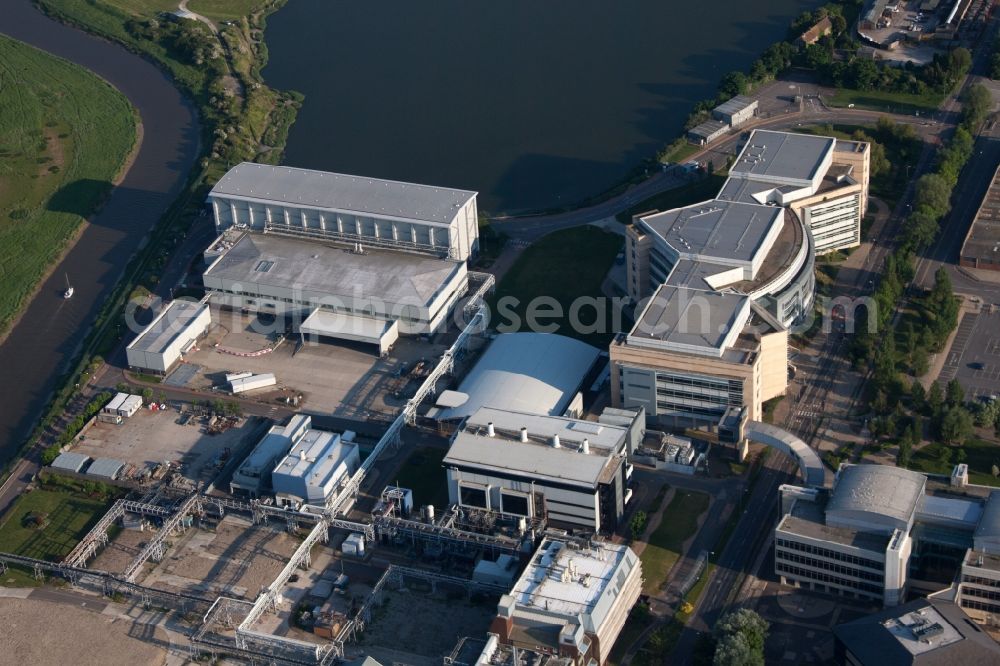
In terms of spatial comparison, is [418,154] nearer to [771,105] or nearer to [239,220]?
[239,220]

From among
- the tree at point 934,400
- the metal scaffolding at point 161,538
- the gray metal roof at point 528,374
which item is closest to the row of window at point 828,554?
the tree at point 934,400

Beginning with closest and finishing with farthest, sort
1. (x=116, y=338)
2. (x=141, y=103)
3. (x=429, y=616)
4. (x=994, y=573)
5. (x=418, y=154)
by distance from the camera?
(x=994, y=573) → (x=429, y=616) → (x=116, y=338) → (x=418, y=154) → (x=141, y=103)

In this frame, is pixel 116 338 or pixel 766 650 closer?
pixel 766 650

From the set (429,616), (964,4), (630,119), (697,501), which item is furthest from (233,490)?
(964,4)

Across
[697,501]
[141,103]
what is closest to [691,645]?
[697,501]

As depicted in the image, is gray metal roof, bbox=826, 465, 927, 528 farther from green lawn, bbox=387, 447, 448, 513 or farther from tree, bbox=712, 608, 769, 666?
green lawn, bbox=387, 447, 448, 513

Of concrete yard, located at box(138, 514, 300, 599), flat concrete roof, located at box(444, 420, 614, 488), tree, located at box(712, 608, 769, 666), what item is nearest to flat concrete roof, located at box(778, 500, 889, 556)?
tree, located at box(712, 608, 769, 666)

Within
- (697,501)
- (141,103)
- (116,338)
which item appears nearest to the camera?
(697,501)
